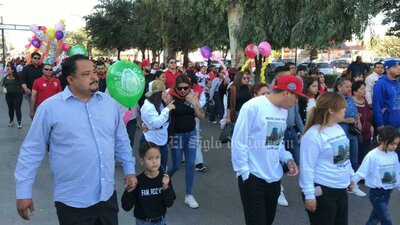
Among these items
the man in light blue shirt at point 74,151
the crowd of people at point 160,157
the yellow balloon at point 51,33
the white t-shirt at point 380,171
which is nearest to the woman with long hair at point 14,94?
the yellow balloon at point 51,33

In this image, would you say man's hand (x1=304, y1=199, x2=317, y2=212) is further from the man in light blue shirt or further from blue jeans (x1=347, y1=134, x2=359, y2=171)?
blue jeans (x1=347, y1=134, x2=359, y2=171)

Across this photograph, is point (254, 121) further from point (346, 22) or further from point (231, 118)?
point (346, 22)

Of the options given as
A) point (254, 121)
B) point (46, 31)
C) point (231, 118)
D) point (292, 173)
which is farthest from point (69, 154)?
point (46, 31)

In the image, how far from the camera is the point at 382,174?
425cm

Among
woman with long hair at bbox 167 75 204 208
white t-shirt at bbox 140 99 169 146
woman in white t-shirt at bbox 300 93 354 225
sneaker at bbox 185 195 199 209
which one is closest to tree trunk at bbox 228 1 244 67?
woman with long hair at bbox 167 75 204 208

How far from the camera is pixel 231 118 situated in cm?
709

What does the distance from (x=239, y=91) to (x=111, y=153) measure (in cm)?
443

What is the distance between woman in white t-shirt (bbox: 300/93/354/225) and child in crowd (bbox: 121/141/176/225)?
1134 mm

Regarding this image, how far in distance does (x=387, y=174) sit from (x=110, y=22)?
34685mm

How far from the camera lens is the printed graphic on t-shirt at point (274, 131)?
11.4 feet

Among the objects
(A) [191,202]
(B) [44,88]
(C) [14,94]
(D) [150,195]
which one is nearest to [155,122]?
(A) [191,202]

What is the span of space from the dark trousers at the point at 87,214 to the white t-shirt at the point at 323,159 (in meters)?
1.49

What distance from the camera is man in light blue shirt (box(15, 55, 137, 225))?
110 inches

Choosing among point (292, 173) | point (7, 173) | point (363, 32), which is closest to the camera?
point (292, 173)
